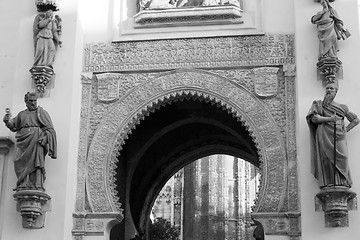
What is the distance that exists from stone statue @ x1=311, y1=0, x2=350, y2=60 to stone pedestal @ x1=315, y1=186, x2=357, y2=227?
63.6 inches

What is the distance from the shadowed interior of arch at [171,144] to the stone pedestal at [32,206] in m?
2.16

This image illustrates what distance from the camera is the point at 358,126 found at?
8.49 metres

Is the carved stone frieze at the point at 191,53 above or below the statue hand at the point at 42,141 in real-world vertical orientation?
above

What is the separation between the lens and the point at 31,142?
8.77m

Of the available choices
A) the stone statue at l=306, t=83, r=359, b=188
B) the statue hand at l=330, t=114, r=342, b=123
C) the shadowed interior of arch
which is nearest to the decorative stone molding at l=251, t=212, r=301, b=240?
the stone statue at l=306, t=83, r=359, b=188

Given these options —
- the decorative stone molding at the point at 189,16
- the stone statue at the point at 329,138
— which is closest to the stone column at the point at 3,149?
the decorative stone molding at the point at 189,16

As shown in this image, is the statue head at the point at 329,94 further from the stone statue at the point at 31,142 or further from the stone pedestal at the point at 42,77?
the stone pedestal at the point at 42,77

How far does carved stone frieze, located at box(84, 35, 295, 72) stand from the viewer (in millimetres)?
9281

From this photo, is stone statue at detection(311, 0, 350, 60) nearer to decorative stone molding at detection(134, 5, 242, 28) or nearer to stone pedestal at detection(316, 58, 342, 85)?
stone pedestal at detection(316, 58, 342, 85)

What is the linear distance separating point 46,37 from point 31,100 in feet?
2.98

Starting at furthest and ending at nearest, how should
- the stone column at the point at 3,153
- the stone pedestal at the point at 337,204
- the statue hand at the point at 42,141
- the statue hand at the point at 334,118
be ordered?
1. the stone column at the point at 3,153
2. the statue hand at the point at 42,141
3. the statue hand at the point at 334,118
4. the stone pedestal at the point at 337,204

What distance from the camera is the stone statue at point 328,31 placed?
28.6ft

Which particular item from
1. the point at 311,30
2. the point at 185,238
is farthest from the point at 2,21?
the point at 185,238

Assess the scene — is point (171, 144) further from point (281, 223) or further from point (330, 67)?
point (330, 67)
